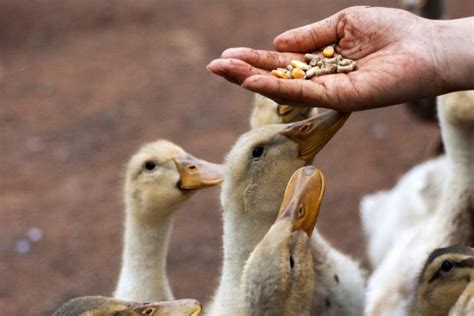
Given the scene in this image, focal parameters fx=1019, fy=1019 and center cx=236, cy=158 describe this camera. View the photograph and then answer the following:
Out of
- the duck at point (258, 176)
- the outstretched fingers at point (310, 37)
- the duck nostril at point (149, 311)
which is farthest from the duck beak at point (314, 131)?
the duck nostril at point (149, 311)

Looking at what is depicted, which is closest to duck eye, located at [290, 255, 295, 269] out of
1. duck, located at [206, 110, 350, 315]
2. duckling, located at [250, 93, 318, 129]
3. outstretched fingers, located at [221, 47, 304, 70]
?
duck, located at [206, 110, 350, 315]

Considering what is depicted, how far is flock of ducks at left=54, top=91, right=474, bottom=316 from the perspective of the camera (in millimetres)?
4172

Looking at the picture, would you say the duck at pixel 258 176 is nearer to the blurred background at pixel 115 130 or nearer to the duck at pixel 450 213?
the duck at pixel 450 213

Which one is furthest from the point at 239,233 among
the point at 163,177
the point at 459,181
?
the point at 459,181

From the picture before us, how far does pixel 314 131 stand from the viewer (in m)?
4.69

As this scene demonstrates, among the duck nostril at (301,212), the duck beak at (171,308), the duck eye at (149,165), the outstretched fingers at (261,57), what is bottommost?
the duck beak at (171,308)

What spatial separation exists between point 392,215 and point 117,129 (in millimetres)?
4684

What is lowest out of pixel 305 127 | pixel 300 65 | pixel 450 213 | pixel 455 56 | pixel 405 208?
pixel 405 208

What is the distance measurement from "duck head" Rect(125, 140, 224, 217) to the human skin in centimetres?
105

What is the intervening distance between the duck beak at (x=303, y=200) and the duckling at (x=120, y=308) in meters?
0.54

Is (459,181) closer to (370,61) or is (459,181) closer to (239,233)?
(370,61)

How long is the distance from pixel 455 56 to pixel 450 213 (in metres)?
1.47

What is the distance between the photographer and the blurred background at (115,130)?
8.70 m

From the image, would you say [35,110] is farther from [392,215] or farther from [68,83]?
[392,215]
